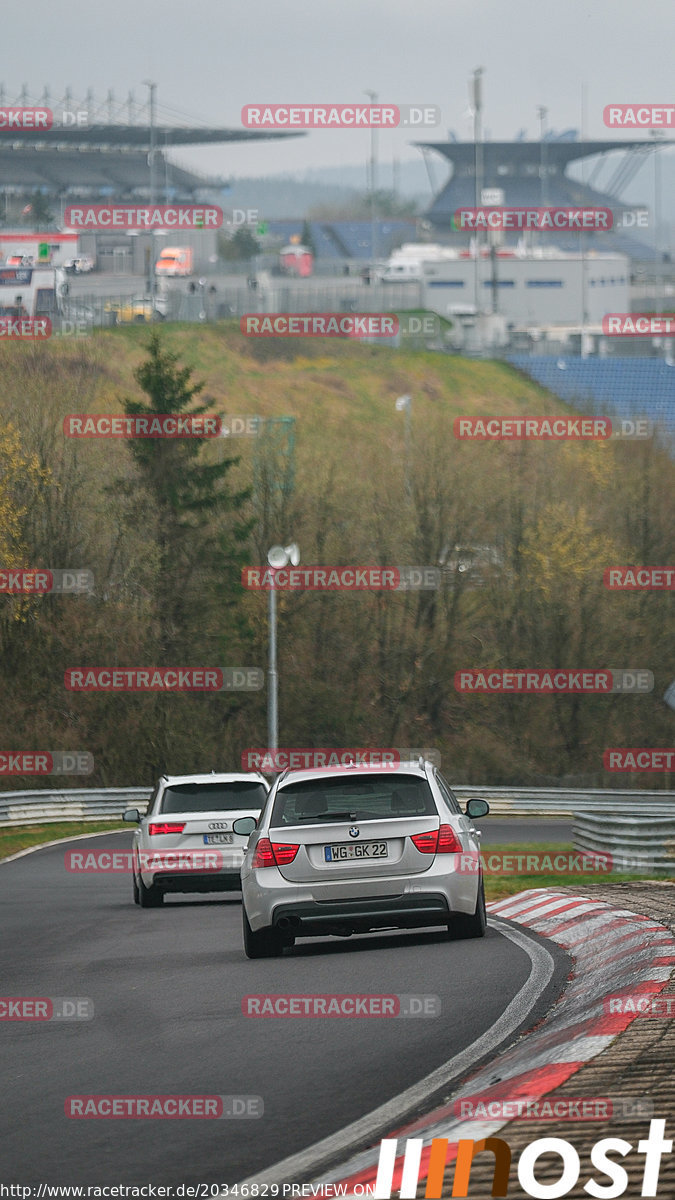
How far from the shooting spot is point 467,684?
190 feet

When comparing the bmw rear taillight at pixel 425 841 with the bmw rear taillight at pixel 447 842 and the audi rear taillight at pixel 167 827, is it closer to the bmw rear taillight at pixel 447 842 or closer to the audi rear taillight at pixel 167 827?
the bmw rear taillight at pixel 447 842

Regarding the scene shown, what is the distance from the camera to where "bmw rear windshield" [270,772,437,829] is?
1283 centimetres

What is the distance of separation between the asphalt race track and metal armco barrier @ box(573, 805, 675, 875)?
896cm

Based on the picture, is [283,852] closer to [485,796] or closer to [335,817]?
[335,817]

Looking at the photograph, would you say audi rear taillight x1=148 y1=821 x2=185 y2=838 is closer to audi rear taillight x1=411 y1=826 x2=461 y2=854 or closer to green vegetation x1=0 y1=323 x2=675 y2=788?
audi rear taillight x1=411 y1=826 x2=461 y2=854

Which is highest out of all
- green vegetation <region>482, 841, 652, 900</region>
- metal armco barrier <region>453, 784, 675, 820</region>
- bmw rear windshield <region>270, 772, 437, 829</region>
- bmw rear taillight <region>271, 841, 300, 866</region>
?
bmw rear windshield <region>270, 772, 437, 829</region>

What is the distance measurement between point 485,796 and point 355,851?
32798 millimetres

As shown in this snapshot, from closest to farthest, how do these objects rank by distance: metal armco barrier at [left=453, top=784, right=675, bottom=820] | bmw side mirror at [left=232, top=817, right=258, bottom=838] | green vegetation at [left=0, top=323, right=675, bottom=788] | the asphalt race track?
the asphalt race track → bmw side mirror at [left=232, top=817, right=258, bottom=838] → metal armco barrier at [left=453, top=784, right=675, bottom=820] → green vegetation at [left=0, top=323, right=675, bottom=788]

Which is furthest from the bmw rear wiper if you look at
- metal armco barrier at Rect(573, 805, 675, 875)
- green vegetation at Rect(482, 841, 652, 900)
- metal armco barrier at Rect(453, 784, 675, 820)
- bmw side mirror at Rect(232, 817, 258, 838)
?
metal armco barrier at Rect(453, 784, 675, 820)

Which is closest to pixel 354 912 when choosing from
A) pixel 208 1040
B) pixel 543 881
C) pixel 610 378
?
pixel 208 1040

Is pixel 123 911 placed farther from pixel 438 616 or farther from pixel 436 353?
pixel 436 353

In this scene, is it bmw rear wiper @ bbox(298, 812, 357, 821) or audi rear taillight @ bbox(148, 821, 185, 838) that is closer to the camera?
bmw rear wiper @ bbox(298, 812, 357, 821)

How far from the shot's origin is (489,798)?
45062mm

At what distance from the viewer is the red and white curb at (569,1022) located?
6.39 metres
